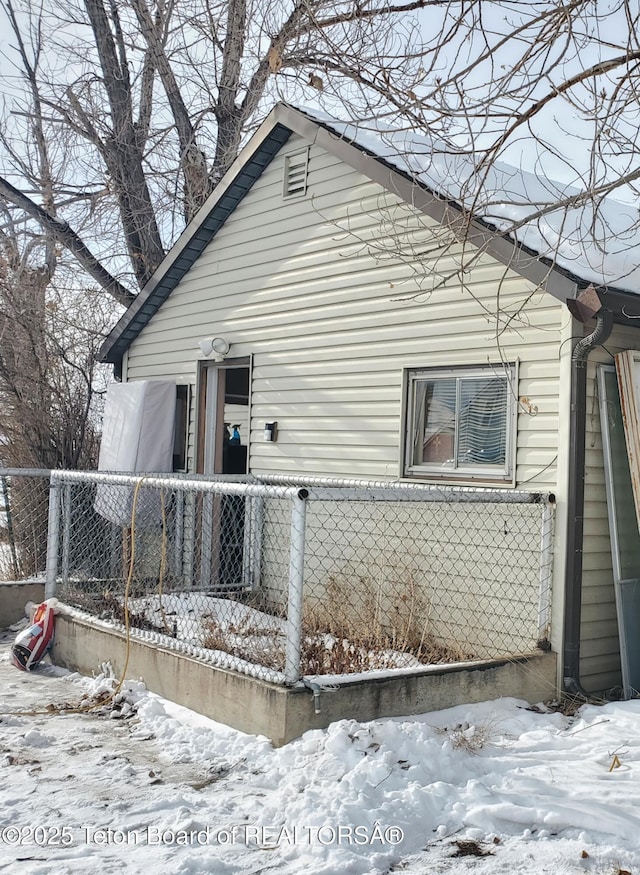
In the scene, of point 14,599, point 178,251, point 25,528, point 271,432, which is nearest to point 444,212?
point 271,432

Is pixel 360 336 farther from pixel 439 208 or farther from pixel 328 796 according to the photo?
pixel 328 796

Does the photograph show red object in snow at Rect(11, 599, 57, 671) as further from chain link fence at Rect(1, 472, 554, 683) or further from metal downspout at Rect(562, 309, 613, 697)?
metal downspout at Rect(562, 309, 613, 697)

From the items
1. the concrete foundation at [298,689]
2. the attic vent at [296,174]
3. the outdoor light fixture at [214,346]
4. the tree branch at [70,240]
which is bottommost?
the concrete foundation at [298,689]

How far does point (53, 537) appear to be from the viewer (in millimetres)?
7398

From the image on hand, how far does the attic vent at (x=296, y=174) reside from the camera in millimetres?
8547

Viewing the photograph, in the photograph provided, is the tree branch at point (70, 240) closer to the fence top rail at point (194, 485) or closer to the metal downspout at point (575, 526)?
the fence top rail at point (194, 485)

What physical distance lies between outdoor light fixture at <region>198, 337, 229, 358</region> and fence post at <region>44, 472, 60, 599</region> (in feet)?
8.76

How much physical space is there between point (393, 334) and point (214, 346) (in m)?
2.77

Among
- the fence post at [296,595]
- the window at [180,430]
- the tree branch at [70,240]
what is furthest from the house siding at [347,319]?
the tree branch at [70,240]

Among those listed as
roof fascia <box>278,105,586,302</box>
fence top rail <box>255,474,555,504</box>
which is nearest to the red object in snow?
fence top rail <box>255,474,555,504</box>

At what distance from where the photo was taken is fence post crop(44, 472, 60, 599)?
7363mm

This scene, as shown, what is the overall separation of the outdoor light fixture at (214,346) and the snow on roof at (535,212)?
2580 millimetres

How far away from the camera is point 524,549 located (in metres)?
6.23

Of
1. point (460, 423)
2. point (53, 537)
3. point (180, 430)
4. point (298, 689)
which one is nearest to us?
point (298, 689)
